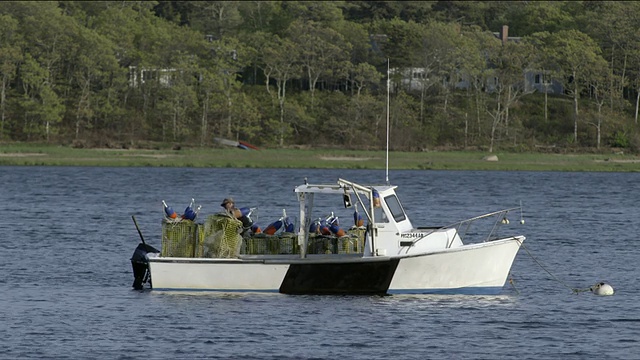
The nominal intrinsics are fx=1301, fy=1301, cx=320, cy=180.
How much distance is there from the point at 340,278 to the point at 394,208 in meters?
2.08

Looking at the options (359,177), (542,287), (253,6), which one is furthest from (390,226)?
(253,6)

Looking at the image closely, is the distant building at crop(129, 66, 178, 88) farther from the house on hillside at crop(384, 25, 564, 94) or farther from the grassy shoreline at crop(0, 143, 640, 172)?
the house on hillside at crop(384, 25, 564, 94)

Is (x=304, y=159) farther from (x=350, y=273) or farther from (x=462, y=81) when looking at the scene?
(x=350, y=273)

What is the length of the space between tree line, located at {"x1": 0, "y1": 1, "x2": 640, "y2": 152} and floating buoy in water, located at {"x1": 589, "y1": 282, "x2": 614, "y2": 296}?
78961mm

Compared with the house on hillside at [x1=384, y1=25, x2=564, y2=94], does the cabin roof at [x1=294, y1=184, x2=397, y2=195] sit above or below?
below

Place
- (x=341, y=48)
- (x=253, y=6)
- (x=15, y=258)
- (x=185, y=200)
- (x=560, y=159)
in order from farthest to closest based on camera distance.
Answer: (x=253, y=6) → (x=341, y=48) → (x=560, y=159) → (x=185, y=200) → (x=15, y=258)

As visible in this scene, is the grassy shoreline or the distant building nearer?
the grassy shoreline

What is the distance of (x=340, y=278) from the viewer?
30.0m

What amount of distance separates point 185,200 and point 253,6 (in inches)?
3618

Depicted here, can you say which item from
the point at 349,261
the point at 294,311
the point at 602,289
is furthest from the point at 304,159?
the point at 294,311

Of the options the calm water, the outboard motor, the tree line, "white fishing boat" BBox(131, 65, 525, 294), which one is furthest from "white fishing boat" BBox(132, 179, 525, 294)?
the tree line

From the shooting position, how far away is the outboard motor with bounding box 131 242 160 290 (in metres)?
31.5

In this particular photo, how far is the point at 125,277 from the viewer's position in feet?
115

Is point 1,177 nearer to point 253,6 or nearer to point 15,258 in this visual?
point 15,258
